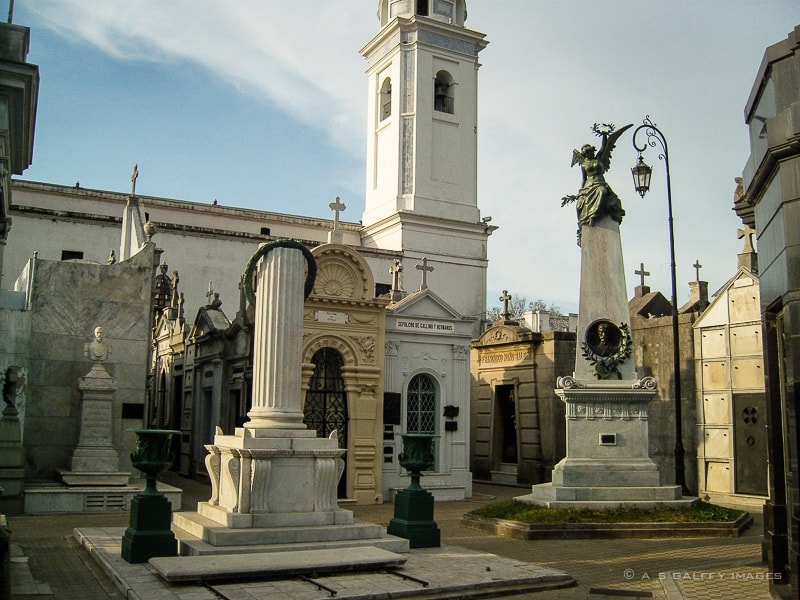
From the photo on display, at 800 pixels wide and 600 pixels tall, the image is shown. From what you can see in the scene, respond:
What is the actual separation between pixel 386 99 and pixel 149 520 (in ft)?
95.6

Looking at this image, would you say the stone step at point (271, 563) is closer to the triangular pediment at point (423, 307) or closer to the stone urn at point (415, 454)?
the stone urn at point (415, 454)

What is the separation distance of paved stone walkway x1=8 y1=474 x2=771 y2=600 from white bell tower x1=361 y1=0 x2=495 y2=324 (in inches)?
809

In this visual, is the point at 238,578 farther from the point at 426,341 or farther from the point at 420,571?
the point at 426,341

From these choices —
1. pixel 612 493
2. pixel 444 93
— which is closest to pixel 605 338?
pixel 612 493

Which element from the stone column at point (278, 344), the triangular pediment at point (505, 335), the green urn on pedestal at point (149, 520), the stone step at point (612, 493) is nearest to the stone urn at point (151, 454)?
the green urn on pedestal at point (149, 520)

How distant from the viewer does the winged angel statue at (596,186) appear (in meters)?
14.9

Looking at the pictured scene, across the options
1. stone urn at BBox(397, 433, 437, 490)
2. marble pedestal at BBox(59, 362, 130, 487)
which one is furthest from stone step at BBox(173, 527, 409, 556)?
marble pedestal at BBox(59, 362, 130, 487)

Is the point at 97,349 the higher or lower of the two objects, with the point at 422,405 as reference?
higher

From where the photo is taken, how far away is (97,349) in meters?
15.9

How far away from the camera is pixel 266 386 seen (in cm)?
1064

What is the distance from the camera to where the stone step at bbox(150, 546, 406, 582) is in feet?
26.6

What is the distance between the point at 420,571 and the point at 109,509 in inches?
316

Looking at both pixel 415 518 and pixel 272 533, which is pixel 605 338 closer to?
pixel 415 518

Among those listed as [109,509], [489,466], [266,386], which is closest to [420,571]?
[266,386]
